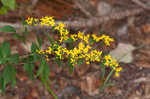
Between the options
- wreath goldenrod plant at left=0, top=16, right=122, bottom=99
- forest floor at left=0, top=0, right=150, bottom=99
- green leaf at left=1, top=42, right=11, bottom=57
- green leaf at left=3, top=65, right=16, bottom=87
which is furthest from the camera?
forest floor at left=0, top=0, right=150, bottom=99

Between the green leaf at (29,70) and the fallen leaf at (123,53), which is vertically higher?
the fallen leaf at (123,53)

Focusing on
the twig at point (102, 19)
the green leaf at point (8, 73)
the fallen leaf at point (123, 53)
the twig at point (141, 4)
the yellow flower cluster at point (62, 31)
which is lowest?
the green leaf at point (8, 73)

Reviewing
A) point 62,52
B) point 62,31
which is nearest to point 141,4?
point 62,31

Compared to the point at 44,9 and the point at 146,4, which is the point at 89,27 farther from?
the point at 146,4

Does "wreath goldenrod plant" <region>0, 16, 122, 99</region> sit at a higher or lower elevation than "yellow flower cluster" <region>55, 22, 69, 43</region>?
lower

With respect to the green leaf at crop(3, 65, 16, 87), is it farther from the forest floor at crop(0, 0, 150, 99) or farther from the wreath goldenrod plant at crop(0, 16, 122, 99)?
the forest floor at crop(0, 0, 150, 99)

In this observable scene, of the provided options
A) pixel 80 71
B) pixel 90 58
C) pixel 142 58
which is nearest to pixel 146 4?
pixel 142 58

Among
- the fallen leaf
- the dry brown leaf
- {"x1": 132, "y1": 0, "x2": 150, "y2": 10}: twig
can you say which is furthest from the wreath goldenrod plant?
{"x1": 132, "y1": 0, "x2": 150, "y2": 10}: twig

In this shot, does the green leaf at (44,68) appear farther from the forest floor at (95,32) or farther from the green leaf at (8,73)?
the forest floor at (95,32)

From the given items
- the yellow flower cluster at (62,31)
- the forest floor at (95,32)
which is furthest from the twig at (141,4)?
the yellow flower cluster at (62,31)

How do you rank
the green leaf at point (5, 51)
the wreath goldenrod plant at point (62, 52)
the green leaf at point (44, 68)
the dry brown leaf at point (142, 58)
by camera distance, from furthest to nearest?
the dry brown leaf at point (142, 58), the green leaf at point (5, 51), the green leaf at point (44, 68), the wreath goldenrod plant at point (62, 52)
